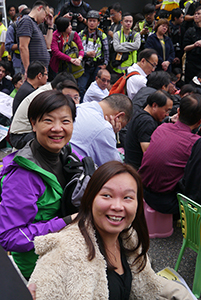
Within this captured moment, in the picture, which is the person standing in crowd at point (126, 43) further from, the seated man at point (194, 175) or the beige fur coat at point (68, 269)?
the beige fur coat at point (68, 269)

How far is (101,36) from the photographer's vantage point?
6.03 metres

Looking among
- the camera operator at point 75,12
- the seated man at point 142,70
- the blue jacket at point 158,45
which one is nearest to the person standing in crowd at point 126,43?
the blue jacket at point 158,45

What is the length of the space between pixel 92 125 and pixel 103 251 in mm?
1263

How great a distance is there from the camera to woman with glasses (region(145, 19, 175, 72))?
19.4ft

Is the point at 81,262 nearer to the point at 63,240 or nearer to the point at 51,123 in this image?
the point at 63,240

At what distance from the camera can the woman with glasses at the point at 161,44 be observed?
5.92 meters

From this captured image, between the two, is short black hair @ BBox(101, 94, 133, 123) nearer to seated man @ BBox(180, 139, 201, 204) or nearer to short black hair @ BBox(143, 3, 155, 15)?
seated man @ BBox(180, 139, 201, 204)

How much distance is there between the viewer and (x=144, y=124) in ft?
11.0

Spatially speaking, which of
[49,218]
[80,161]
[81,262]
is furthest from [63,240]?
[80,161]

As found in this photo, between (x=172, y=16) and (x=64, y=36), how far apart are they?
2.90 m

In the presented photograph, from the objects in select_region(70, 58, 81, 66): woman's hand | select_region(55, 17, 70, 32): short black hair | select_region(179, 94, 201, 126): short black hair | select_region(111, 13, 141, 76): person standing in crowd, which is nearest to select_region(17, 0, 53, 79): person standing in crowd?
select_region(55, 17, 70, 32): short black hair

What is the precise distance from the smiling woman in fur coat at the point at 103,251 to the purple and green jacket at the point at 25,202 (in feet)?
0.66

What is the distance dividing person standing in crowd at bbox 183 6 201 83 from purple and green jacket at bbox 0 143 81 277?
18.3 ft

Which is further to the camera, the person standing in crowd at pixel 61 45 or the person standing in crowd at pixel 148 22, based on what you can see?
the person standing in crowd at pixel 148 22
